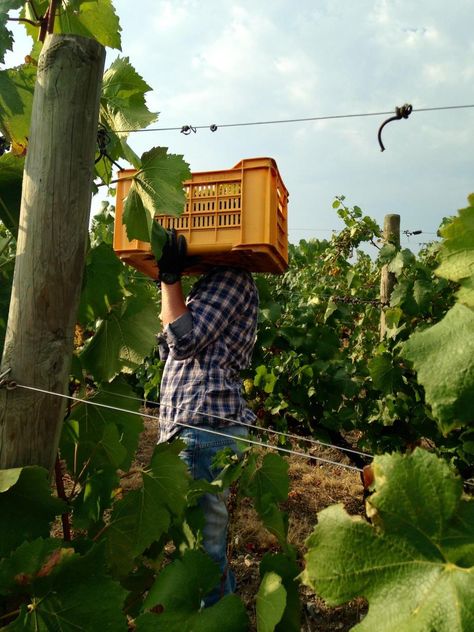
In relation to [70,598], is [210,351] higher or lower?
higher

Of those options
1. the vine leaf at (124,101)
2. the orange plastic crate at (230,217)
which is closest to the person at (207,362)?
the orange plastic crate at (230,217)

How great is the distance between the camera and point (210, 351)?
Answer: 2.64 metres

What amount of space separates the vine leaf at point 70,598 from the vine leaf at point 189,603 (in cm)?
6

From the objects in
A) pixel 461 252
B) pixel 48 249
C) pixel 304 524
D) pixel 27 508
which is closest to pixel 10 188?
pixel 48 249

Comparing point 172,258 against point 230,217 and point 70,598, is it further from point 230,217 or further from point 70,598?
point 70,598

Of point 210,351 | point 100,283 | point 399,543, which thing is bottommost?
point 399,543

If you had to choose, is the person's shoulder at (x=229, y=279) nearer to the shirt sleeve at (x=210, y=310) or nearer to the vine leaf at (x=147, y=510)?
the shirt sleeve at (x=210, y=310)

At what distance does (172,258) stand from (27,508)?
1.44m

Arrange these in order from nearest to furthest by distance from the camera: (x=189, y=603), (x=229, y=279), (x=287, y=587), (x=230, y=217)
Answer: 1. (x=189, y=603)
2. (x=287, y=587)
3. (x=230, y=217)
4. (x=229, y=279)

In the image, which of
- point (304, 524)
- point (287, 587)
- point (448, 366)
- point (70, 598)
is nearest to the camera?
point (448, 366)

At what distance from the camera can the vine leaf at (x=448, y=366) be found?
67 cm

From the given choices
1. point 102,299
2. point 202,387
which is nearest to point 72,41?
point 102,299

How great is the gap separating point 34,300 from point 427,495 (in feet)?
2.71

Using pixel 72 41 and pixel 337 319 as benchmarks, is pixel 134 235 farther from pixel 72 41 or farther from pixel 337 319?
pixel 337 319
